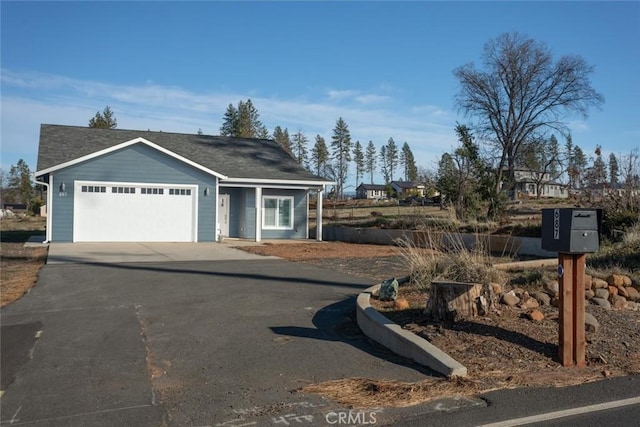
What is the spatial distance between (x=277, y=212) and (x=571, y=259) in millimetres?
22313

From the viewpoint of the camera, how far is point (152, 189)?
964 inches

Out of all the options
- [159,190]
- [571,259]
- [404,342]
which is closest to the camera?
[571,259]

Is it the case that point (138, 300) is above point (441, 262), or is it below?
below

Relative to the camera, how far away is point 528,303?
829cm

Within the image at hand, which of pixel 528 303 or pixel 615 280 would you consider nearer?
pixel 528 303

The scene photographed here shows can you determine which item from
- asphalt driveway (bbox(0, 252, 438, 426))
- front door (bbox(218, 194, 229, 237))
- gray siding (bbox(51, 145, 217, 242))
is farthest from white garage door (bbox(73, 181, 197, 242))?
asphalt driveway (bbox(0, 252, 438, 426))

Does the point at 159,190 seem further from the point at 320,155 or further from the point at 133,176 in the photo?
the point at 320,155

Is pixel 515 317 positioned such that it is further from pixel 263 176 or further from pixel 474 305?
pixel 263 176

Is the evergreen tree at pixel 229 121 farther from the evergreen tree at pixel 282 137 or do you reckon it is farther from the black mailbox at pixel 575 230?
the black mailbox at pixel 575 230

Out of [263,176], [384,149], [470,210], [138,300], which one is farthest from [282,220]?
[384,149]

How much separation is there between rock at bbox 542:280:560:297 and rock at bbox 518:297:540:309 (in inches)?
22.1

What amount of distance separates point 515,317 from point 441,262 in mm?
2360

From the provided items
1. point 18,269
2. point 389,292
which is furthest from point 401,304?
point 18,269

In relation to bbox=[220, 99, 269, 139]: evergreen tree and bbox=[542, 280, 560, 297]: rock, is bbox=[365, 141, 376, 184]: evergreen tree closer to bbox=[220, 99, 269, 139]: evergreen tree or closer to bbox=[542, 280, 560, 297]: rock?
bbox=[220, 99, 269, 139]: evergreen tree
